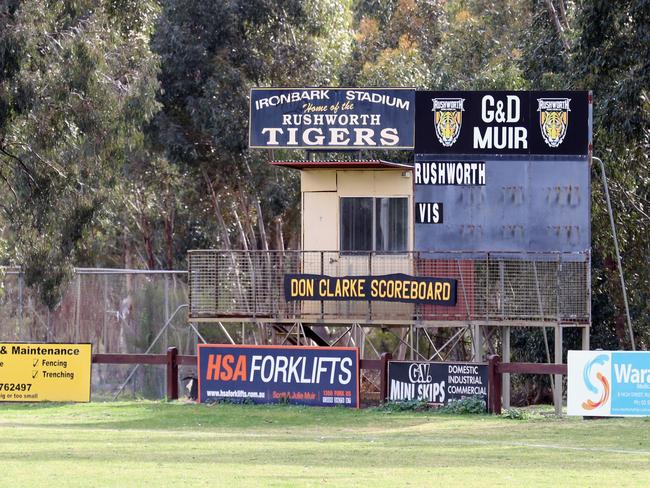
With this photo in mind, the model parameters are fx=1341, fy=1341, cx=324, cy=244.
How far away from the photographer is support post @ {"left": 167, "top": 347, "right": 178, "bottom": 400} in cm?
2947

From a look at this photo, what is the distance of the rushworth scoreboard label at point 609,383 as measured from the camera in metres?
24.8

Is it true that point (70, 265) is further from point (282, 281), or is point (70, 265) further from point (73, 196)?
point (282, 281)

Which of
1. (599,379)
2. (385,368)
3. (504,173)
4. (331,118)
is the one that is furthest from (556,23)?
(599,379)

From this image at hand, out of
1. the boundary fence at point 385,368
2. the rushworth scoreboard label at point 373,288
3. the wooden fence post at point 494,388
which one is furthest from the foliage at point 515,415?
the rushworth scoreboard label at point 373,288

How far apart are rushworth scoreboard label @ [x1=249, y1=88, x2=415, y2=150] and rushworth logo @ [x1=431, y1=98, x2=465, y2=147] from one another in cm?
58

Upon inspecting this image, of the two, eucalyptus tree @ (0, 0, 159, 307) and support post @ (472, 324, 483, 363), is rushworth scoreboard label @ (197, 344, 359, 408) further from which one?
eucalyptus tree @ (0, 0, 159, 307)

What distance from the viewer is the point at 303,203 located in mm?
30172

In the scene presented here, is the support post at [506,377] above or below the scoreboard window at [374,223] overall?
below

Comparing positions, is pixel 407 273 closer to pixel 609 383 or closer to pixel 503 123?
pixel 503 123

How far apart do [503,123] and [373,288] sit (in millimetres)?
4512

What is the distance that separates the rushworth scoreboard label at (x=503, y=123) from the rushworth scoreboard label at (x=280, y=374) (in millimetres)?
4997

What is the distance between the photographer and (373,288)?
28.8m

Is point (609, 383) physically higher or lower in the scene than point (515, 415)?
higher

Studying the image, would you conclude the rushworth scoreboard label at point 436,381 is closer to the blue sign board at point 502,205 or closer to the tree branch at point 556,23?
the blue sign board at point 502,205
